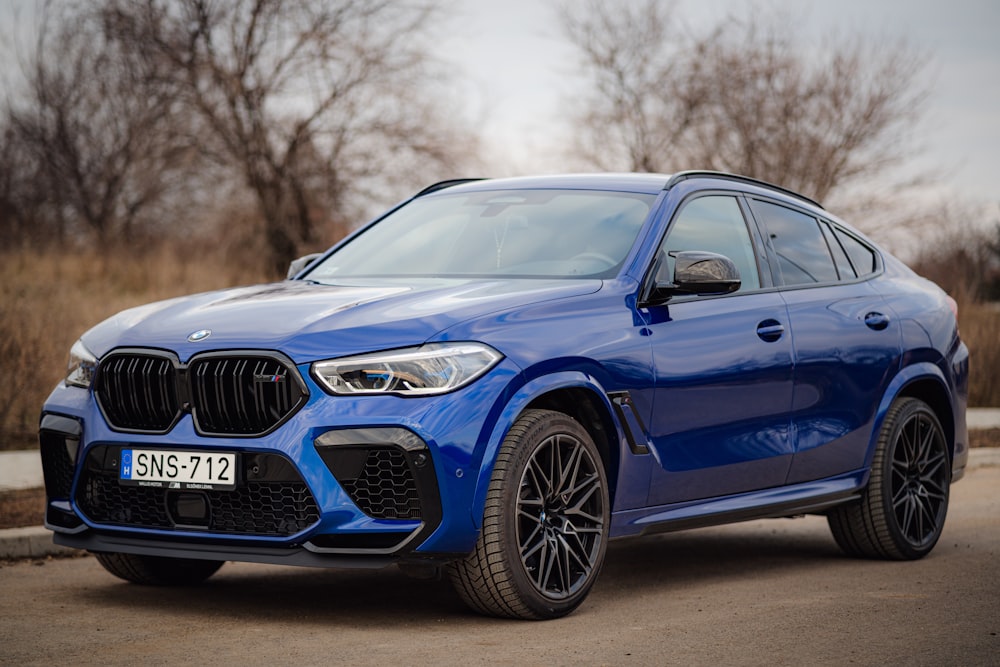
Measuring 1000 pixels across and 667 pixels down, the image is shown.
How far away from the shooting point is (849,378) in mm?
7227

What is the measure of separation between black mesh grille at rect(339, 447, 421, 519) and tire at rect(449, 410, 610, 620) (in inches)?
12.0

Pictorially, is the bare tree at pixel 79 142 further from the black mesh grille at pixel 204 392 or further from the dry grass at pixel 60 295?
the black mesh grille at pixel 204 392

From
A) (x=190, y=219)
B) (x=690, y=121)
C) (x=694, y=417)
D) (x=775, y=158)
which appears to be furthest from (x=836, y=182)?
(x=694, y=417)

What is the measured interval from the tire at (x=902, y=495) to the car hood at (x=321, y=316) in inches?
93.4

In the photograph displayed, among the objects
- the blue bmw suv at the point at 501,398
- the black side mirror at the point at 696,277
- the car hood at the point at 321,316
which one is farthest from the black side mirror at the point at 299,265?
the black side mirror at the point at 696,277

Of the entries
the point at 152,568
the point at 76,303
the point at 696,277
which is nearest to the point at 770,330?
the point at 696,277

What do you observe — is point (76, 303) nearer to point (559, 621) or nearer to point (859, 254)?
point (859, 254)

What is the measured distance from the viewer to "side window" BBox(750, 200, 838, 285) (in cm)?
726

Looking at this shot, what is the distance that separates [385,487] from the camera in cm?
514

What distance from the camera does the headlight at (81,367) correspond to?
227 inches

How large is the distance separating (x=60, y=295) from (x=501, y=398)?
11.4 m

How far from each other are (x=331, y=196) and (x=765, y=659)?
1852 cm

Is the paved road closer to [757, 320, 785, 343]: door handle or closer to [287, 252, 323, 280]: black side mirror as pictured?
[757, 320, 785, 343]: door handle

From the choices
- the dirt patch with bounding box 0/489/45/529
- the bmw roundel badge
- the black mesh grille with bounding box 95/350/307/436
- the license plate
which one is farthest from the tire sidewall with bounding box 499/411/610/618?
the dirt patch with bounding box 0/489/45/529
